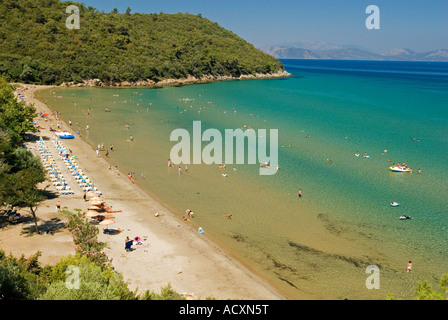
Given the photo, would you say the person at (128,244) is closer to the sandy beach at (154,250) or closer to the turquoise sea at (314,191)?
the sandy beach at (154,250)

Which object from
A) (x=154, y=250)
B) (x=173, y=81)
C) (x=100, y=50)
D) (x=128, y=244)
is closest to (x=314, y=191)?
(x=154, y=250)

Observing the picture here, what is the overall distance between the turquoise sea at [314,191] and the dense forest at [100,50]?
1327 inches

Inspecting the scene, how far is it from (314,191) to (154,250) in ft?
62.4

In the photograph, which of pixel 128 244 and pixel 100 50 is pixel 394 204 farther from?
pixel 100 50

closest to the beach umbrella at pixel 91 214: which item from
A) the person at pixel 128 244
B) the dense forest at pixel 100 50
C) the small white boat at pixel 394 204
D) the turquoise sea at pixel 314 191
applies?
the person at pixel 128 244

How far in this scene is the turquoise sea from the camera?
23359 mm

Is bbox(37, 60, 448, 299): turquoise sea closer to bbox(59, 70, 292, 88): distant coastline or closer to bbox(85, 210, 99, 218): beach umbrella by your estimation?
bbox(85, 210, 99, 218): beach umbrella

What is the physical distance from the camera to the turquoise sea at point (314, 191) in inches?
920

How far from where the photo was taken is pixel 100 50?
400ft

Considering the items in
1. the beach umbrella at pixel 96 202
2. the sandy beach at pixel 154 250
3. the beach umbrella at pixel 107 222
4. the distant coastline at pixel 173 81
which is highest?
the distant coastline at pixel 173 81

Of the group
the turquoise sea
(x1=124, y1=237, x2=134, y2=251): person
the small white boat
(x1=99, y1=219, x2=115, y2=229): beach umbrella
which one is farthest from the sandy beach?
the small white boat

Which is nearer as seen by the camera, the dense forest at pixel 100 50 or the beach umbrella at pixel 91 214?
the beach umbrella at pixel 91 214

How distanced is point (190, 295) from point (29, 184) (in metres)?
13.8
